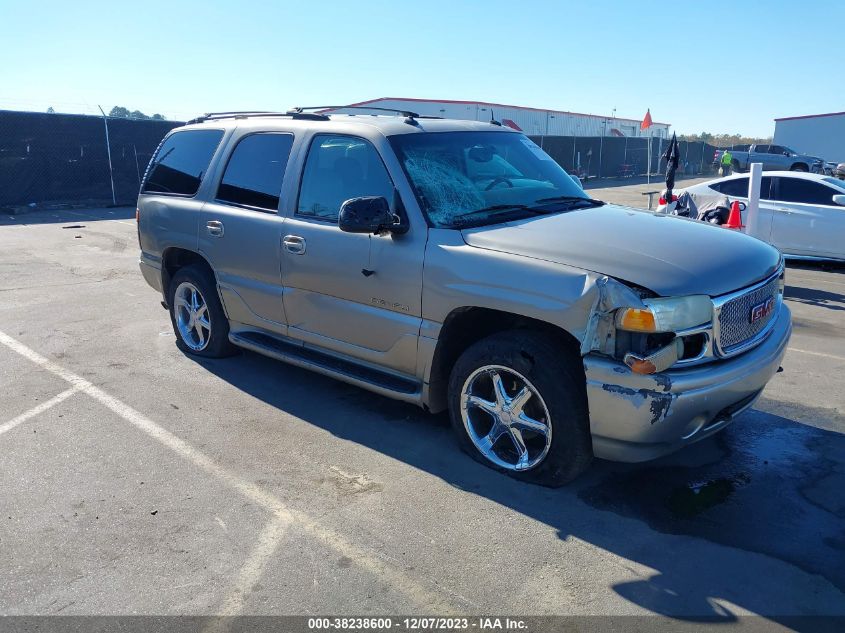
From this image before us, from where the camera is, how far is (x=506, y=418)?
3.93 metres

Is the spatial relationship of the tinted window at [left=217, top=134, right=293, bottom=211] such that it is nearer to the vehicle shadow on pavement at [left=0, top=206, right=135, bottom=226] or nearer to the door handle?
the door handle

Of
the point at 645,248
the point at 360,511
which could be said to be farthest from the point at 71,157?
the point at 645,248

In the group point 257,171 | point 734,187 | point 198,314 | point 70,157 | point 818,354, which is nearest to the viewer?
point 257,171

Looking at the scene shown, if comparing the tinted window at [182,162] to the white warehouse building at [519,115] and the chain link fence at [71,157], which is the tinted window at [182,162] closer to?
the chain link fence at [71,157]

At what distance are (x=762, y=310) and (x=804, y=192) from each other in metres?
8.17

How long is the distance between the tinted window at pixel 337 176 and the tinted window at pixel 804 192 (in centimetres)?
877

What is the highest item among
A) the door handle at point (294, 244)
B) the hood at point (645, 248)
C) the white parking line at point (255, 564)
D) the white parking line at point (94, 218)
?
the hood at point (645, 248)

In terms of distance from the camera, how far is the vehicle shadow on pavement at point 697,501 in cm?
303

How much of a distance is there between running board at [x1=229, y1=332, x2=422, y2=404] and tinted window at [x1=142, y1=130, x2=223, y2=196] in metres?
1.41

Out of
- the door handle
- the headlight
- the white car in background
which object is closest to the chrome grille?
the headlight

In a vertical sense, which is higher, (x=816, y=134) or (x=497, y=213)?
(x=816, y=134)

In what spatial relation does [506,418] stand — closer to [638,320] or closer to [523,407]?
[523,407]

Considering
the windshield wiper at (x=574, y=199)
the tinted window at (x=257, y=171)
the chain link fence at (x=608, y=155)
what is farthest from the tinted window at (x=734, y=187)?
the chain link fence at (x=608, y=155)

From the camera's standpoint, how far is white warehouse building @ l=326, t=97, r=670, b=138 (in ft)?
120
